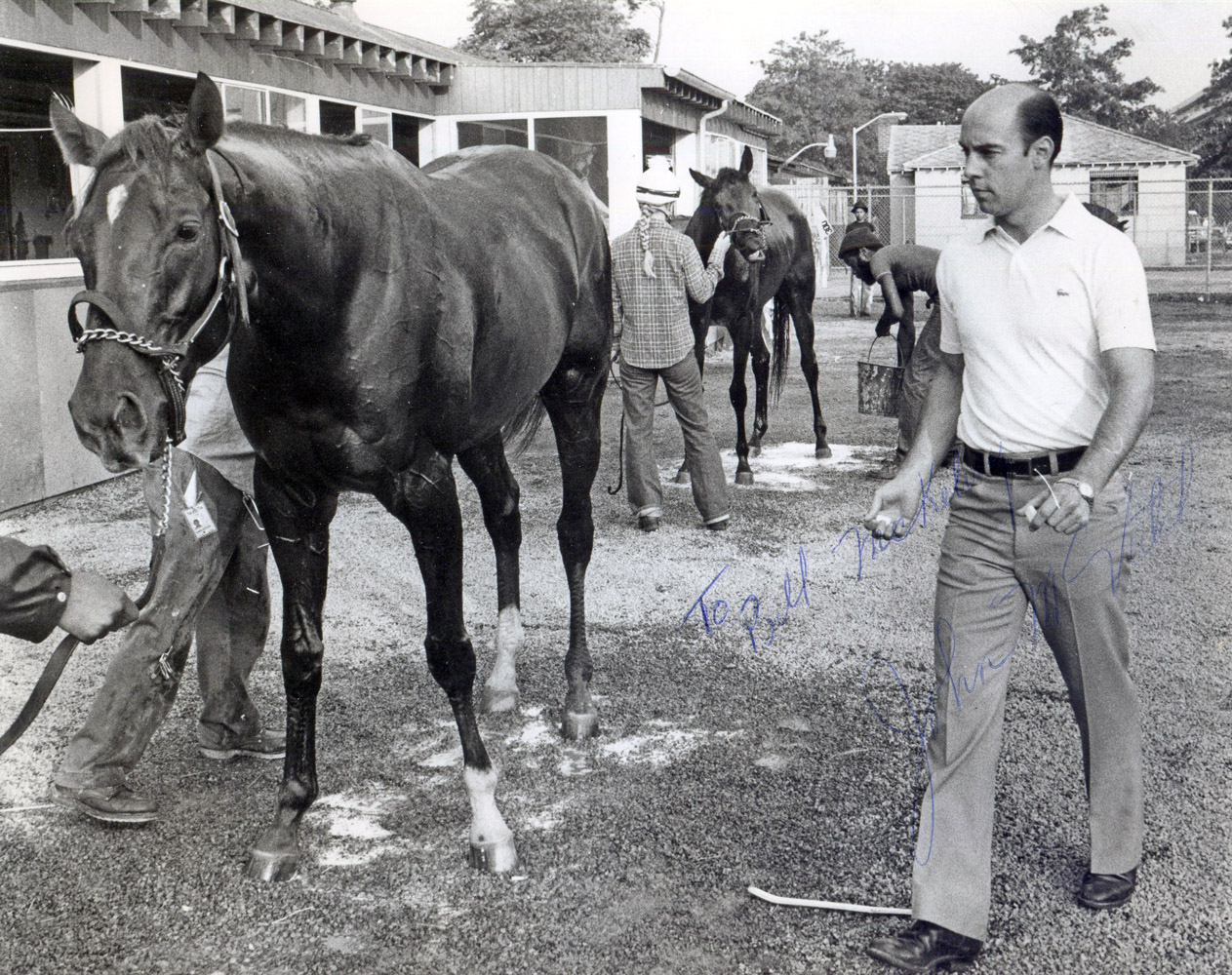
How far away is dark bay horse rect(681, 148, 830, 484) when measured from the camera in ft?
28.7

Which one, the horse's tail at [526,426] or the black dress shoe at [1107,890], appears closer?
the black dress shoe at [1107,890]

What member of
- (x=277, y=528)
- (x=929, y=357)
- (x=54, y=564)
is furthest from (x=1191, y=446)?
(x=54, y=564)

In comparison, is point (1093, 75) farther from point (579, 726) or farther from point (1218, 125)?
point (579, 726)

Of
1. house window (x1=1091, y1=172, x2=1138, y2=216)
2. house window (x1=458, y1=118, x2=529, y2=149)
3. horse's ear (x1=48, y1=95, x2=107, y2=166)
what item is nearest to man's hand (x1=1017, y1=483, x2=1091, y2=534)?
horse's ear (x1=48, y1=95, x2=107, y2=166)

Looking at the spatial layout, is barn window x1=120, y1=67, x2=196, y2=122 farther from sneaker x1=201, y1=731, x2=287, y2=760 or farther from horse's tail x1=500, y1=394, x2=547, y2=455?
sneaker x1=201, y1=731, x2=287, y2=760

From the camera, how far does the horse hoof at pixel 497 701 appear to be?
4.54 metres

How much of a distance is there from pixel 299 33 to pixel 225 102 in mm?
1084

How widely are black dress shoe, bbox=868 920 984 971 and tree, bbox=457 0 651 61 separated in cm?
5084

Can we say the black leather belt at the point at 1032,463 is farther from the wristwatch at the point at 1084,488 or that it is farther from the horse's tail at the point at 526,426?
the horse's tail at the point at 526,426

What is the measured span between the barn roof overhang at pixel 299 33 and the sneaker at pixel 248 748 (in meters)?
6.70

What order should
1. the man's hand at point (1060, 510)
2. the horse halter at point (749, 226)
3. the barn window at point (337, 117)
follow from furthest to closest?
the barn window at point (337, 117)
the horse halter at point (749, 226)
the man's hand at point (1060, 510)

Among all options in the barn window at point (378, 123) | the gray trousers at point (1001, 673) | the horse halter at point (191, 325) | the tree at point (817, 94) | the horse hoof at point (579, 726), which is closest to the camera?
the horse halter at point (191, 325)

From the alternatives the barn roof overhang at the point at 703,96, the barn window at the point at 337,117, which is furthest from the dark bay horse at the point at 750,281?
the barn roof overhang at the point at 703,96

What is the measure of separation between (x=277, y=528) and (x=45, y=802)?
128 centimetres
